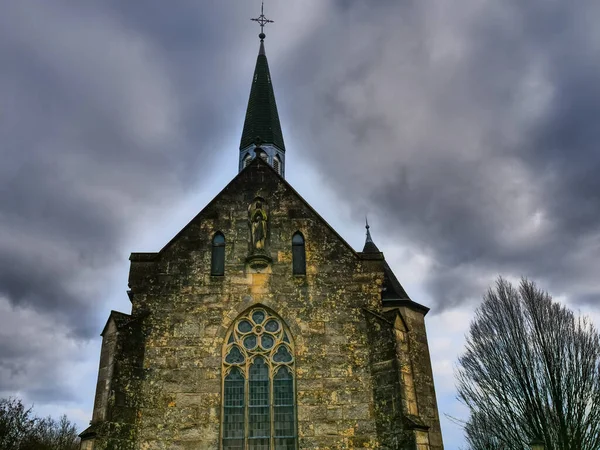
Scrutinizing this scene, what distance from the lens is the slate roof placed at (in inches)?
1321

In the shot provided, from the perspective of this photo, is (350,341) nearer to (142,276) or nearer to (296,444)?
(296,444)

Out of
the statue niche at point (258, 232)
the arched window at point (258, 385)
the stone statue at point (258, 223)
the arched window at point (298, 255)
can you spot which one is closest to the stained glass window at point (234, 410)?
the arched window at point (258, 385)

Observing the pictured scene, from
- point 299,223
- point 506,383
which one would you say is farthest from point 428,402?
point 299,223

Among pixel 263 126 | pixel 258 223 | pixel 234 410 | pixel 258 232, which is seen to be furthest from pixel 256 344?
pixel 263 126

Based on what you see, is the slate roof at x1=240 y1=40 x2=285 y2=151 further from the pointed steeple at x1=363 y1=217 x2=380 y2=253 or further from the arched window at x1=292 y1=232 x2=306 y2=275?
the arched window at x1=292 y1=232 x2=306 y2=275

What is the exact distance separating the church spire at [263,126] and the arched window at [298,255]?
16063 millimetres

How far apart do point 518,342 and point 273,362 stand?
11.6 m

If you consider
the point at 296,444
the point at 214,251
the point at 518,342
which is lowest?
the point at 296,444

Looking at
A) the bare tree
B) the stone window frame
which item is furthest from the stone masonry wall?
the bare tree

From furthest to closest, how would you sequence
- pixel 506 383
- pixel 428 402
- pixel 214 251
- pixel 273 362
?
pixel 506 383 → pixel 428 402 → pixel 214 251 → pixel 273 362

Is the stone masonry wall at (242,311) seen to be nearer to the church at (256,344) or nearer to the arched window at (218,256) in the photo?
the church at (256,344)

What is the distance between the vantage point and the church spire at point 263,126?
33250 mm

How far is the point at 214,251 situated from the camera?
17094 mm

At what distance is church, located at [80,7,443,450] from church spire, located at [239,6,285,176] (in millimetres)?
15245
